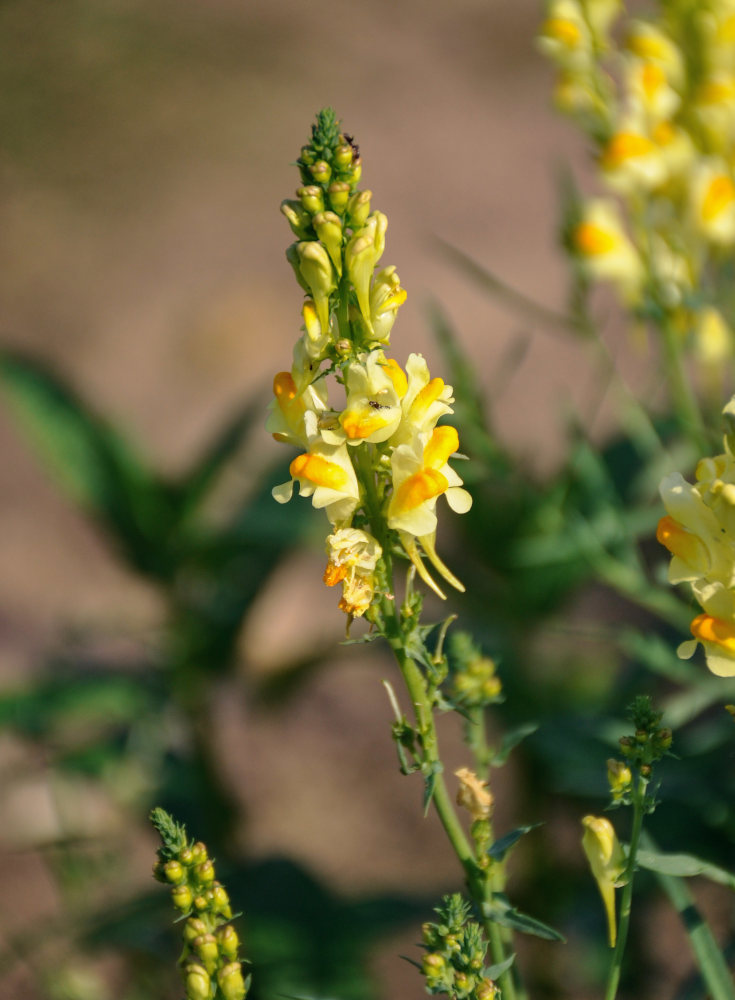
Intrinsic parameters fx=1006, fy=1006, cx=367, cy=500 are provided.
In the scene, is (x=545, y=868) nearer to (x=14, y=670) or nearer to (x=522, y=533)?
(x=522, y=533)

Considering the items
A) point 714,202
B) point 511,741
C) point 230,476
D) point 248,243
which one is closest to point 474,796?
point 511,741

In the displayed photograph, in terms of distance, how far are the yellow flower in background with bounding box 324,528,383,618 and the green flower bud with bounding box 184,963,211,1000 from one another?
0.63ft

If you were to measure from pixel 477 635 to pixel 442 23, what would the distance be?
3303mm

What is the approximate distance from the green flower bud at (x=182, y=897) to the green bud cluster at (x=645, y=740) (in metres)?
0.23

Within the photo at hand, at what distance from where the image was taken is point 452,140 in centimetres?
337

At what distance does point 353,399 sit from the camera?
50 centimetres

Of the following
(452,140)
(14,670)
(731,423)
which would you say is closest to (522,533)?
(731,423)

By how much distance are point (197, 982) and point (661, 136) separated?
91 cm

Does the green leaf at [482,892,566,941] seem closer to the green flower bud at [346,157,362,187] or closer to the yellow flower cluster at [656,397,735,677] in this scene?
the yellow flower cluster at [656,397,735,677]

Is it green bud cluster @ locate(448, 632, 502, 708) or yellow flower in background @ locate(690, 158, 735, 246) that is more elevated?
Answer: yellow flower in background @ locate(690, 158, 735, 246)

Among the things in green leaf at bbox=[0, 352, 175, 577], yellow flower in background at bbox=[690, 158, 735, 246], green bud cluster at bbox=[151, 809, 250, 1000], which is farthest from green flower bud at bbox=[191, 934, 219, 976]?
yellow flower in background at bbox=[690, 158, 735, 246]

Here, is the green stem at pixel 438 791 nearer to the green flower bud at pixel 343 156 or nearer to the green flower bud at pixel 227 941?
the green flower bud at pixel 227 941

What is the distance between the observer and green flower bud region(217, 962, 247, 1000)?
1.66 feet

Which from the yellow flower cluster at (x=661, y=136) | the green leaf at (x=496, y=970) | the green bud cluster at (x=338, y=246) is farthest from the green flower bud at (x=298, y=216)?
the yellow flower cluster at (x=661, y=136)
